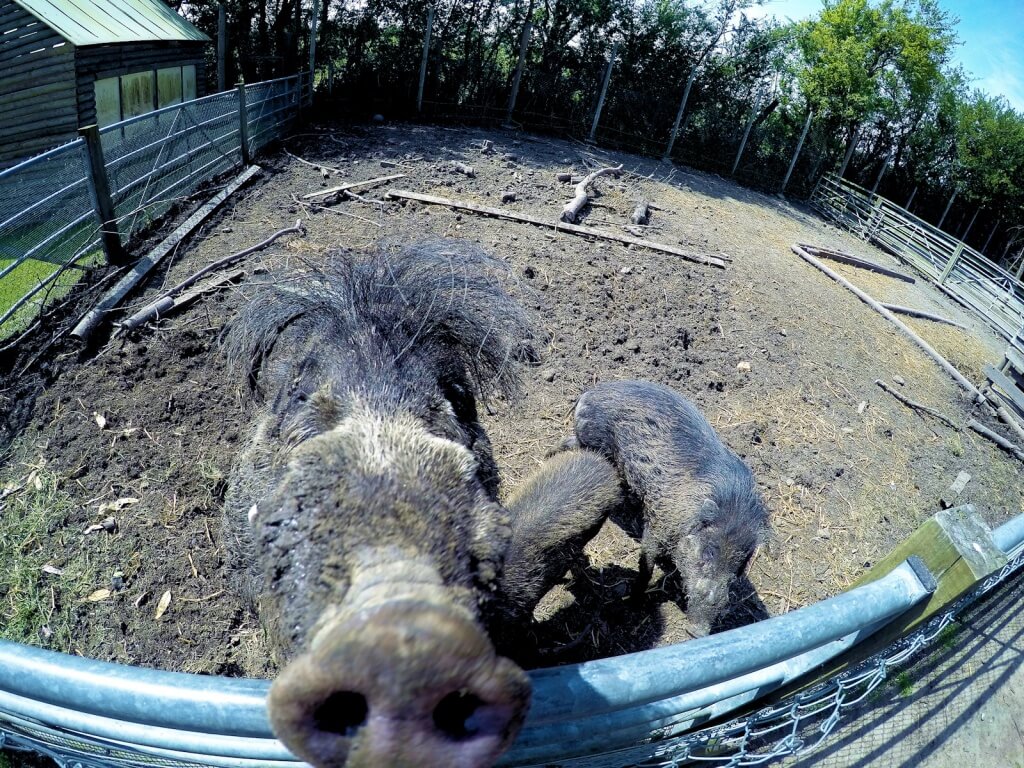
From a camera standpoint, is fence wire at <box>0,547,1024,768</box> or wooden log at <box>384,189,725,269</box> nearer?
fence wire at <box>0,547,1024,768</box>

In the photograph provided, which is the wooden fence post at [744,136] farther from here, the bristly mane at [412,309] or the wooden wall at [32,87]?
the bristly mane at [412,309]

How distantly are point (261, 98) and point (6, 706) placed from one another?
1072 cm

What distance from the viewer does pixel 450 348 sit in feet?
8.76

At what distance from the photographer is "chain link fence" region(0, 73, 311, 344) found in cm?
530

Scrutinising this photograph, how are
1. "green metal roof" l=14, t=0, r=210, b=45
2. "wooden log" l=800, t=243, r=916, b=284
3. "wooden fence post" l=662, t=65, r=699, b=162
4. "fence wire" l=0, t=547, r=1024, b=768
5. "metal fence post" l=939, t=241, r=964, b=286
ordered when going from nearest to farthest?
1. "fence wire" l=0, t=547, r=1024, b=768
2. "green metal roof" l=14, t=0, r=210, b=45
3. "wooden log" l=800, t=243, r=916, b=284
4. "metal fence post" l=939, t=241, r=964, b=286
5. "wooden fence post" l=662, t=65, r=699, b=162

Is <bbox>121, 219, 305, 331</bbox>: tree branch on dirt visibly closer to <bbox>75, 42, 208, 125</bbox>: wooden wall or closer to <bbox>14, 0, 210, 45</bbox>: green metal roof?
<bbox>75, 42, 208, 125</bbox>: wooden wall

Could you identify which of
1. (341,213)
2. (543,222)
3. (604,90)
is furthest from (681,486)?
(604,90)

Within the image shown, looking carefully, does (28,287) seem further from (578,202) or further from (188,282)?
(578,202)

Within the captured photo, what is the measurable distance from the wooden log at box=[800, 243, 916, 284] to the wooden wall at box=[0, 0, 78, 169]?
12565 millimetres

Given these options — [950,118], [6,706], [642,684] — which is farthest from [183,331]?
[950,118]

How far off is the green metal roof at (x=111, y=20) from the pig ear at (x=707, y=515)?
10.2 metres

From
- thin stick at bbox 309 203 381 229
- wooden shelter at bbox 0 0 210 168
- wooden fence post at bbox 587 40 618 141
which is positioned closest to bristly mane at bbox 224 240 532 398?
thin stick at bbox 309 203 381 229

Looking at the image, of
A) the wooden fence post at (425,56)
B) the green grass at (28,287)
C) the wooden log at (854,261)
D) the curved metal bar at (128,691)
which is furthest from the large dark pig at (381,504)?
the wooden fence post at (425,56)

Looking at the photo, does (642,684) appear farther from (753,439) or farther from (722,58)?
(722,58)
